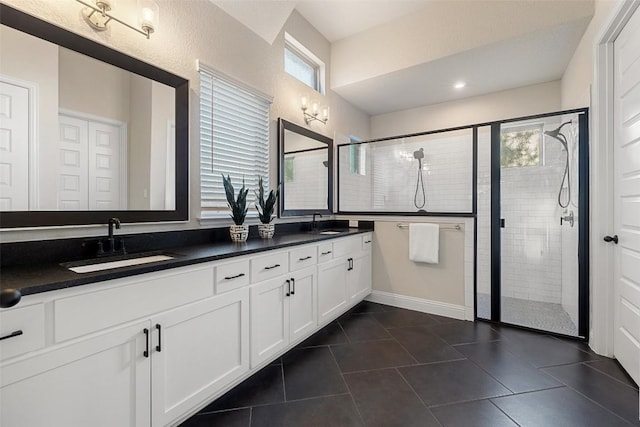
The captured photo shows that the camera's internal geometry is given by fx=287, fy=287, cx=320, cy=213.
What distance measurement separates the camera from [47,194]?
4.59ft

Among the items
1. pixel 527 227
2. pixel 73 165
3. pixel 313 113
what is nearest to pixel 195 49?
pixel 73 165

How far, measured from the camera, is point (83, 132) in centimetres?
153

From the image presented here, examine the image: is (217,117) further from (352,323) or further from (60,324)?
(352,323)

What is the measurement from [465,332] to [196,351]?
2.25 metres

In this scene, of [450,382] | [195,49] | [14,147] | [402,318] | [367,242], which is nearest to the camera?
[14,147]

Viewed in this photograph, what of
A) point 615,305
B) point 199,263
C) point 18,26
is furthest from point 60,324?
point 615,305

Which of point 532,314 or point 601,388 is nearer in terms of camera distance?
point 601,388

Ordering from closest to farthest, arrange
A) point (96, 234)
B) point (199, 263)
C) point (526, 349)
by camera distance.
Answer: point (199, 263)
point (96, 234)
point (526, 349)

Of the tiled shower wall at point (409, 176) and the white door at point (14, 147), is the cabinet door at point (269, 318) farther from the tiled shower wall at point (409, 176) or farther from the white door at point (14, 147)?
the tiled shower wall at point (409, 176)

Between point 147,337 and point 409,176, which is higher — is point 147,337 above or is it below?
below

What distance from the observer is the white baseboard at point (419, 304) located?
2905 mm

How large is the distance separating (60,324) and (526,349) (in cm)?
289

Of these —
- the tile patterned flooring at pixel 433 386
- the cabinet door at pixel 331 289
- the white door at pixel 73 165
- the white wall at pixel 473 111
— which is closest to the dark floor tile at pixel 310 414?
the tile patterned flooring at pixel 433 386

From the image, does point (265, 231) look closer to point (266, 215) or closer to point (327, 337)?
point (266, 215)
